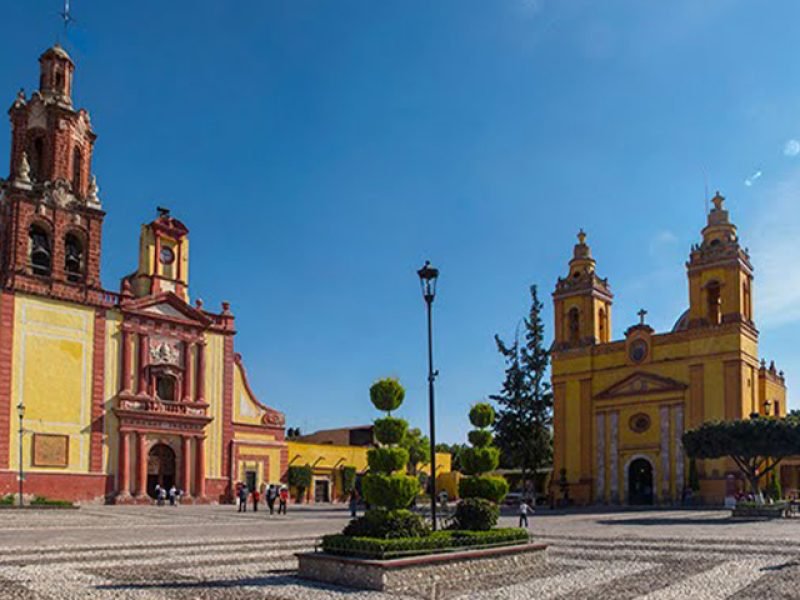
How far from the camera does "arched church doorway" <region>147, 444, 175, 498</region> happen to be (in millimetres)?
45219

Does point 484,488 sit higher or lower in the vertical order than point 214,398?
lower

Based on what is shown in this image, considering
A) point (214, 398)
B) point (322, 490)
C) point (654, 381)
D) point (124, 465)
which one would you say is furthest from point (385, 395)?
point (322, 490)

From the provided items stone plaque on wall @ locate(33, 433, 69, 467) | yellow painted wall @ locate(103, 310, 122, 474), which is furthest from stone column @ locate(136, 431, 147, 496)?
stone plaque on wall @ locate(33, 433, 69, 467)

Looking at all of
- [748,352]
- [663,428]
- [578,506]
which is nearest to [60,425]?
[578,506]

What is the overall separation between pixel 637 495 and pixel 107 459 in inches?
1143

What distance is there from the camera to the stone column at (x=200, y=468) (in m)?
46.5

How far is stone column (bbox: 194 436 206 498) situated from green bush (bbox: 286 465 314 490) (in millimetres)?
8839

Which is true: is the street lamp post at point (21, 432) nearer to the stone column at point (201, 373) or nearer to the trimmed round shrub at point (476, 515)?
the stone column at point (201, 373)

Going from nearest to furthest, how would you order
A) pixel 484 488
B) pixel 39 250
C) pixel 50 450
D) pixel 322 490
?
1. pixel 484 488
2. pixel 50 450
3. pixel 39 250
4. pixel 322 490

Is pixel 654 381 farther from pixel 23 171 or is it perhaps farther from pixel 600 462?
pixel 23 171

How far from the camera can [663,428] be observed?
47.9 metres

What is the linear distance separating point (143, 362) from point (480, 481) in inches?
1275

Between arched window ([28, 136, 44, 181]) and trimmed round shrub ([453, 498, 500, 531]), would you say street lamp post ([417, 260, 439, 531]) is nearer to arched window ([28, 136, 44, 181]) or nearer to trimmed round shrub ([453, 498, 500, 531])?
trimmed round shrub ([453, 498, 500, 531])

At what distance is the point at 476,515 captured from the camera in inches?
619
